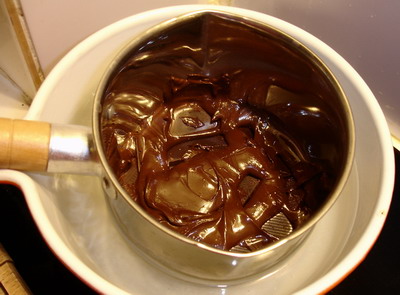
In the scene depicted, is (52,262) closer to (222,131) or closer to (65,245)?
(65,245)

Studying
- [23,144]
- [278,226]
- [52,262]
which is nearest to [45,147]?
[23,144]

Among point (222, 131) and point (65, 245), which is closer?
point (65, 245)

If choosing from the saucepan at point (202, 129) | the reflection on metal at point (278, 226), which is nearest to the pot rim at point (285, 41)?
the saucepan at point (202, 129)

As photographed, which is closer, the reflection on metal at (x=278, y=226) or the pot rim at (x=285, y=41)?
the pot rim at (x=285, y=41)

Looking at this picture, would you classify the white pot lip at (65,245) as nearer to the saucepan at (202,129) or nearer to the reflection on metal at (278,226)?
the saucepan at (202,129)

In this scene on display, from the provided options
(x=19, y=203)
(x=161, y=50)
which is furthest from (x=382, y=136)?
(x=19, y=203)

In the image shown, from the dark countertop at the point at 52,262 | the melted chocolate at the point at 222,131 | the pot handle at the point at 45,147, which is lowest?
the dark countertop at the point at 52,262

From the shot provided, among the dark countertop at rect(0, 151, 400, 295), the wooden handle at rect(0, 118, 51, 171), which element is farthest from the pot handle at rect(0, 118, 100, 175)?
the dark countertop at rect(0, 151, 400, 295)
